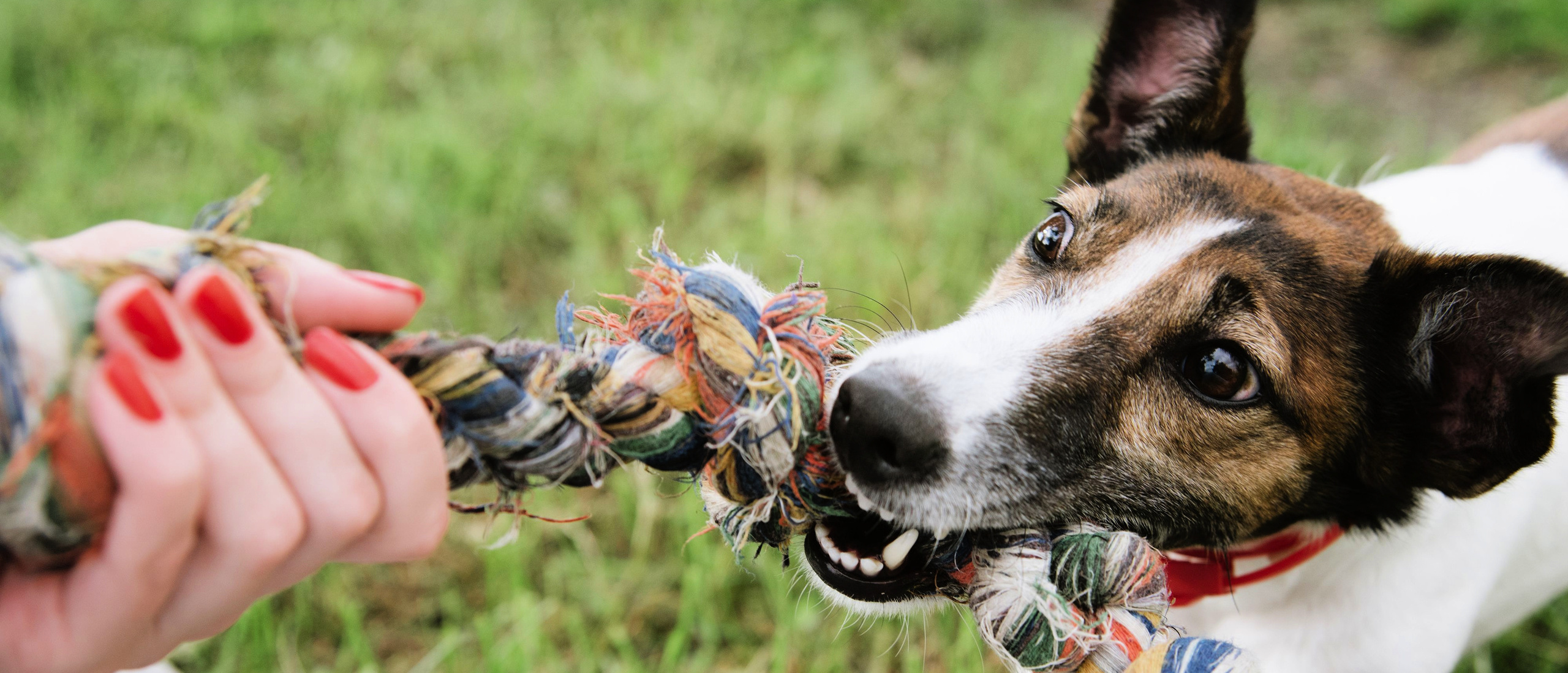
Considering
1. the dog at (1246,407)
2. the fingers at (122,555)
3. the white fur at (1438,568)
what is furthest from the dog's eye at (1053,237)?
the fingers at (122,555)

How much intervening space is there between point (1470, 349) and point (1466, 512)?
531mm

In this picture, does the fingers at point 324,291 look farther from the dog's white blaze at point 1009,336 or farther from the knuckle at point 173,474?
the dog's white blaze at point 1009,336

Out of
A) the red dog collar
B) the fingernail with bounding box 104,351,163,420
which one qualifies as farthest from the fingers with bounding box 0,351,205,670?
the red dog collar

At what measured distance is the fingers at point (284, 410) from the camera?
1059mm

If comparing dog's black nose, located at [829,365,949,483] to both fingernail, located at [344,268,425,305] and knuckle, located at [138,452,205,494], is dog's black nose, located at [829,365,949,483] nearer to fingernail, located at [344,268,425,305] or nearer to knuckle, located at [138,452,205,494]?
fingernail, located at [344,268,425,305]

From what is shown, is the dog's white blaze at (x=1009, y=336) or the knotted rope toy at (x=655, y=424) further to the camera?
the dog's white blaze at (x=1009, y=336)

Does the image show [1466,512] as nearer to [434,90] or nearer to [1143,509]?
[1143,509]

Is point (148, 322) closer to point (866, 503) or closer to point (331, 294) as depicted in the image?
point (331, 294)

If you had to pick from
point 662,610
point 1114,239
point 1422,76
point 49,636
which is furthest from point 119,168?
point 1422,76

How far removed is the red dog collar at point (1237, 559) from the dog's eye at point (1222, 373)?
410 millimetres

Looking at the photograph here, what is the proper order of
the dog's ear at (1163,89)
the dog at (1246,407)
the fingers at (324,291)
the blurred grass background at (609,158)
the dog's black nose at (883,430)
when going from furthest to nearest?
the blurred grass background at (609,158), the dog's ear at (1163,89), the dog at (1246,407), the dog's black nose at (883,430), the fingers at (324,291)

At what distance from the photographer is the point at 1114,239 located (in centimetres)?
218

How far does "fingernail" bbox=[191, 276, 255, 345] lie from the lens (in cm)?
105

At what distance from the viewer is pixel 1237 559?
230 centimetres
